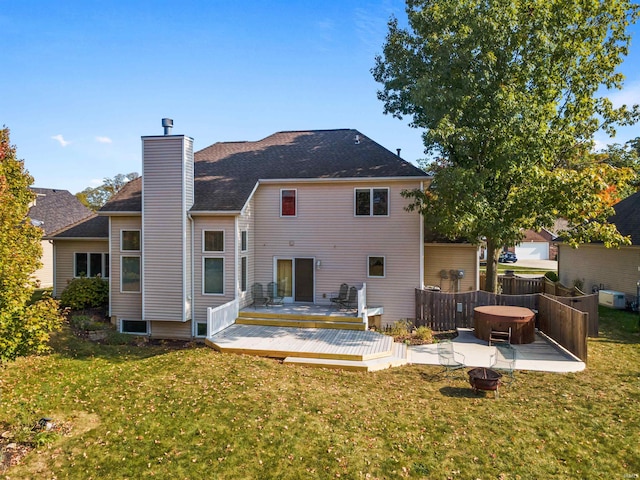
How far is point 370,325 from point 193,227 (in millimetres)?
7562

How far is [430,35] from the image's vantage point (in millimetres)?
14070

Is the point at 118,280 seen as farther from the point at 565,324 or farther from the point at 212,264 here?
the point at 565,324

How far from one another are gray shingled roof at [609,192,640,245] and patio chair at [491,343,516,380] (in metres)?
10.1

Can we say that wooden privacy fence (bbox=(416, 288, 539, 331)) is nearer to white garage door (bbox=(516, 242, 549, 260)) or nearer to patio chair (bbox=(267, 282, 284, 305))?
patio chair (bbox=(267, 282, 284, 305))

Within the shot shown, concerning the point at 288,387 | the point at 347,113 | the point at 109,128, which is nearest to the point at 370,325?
the point at 288,387

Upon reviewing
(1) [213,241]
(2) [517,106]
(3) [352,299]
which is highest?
(2) [517,106]

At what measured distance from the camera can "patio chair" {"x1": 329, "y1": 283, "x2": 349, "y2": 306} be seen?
14.7 metres

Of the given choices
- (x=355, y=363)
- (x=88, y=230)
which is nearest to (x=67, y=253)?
(x=88, y=230)

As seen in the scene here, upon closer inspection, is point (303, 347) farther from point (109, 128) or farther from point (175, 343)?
point (109, 128)

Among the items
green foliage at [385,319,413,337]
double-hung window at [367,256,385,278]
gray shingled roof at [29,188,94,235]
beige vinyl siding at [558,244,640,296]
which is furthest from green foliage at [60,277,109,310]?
beige vinyl siding at [558,244,640,296]

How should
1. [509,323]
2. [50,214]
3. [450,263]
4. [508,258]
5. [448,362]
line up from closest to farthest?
[448,362]
[509,323]
[450,263]
[50,214]
[508,258]

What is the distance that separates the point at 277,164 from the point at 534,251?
139 feet

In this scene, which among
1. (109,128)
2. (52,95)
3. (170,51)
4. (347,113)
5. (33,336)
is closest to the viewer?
(33,336)

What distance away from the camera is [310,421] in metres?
7.16
